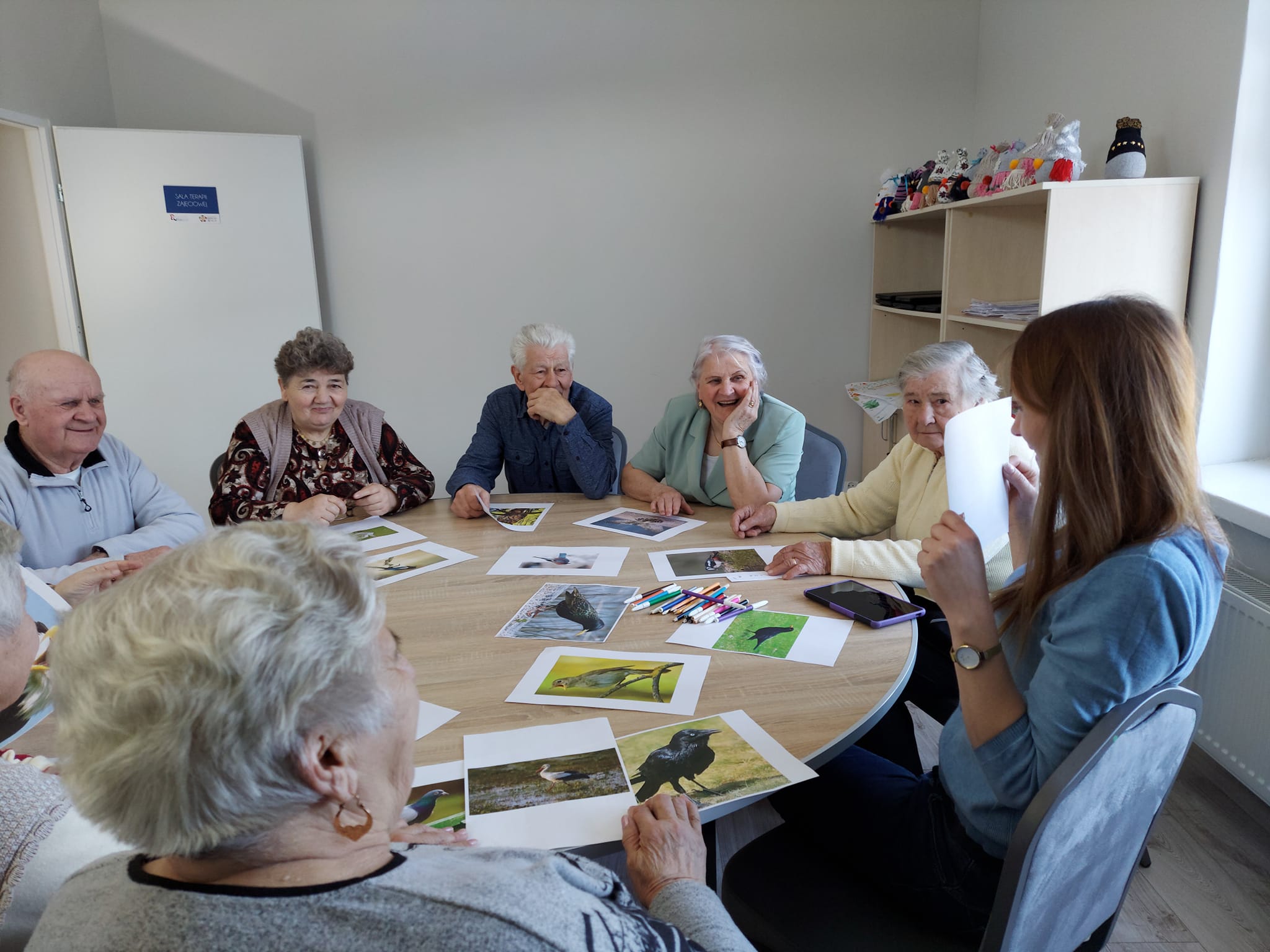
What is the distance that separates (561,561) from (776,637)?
0.65 metres

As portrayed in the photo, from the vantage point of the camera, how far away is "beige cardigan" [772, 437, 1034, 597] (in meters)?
1.87

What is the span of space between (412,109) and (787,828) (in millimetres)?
3772

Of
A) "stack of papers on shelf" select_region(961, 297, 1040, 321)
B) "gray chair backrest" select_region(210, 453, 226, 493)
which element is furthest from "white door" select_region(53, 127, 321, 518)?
"stack of papers on shelf" select_region(961, 297, 1040, 321)

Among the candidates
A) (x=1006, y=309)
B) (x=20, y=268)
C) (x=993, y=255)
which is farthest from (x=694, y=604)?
(x=20, y=268)

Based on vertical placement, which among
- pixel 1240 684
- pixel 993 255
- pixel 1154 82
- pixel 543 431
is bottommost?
pixel 1240 684

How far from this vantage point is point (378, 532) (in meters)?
2.34

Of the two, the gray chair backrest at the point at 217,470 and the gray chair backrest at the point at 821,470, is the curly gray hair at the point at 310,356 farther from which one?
the gray chair backrest at the point at 821,470

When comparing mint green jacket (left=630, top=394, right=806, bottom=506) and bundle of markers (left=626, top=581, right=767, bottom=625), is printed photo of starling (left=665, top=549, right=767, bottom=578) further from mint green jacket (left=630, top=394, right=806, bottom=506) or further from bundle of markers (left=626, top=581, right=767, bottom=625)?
mint green jacket (left=630, top=394, right=806, bottom=506)

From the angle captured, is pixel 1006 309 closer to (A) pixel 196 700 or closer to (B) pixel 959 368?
(B) pixel 959 368

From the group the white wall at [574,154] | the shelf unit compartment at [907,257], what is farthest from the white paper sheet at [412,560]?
the shelf unit compartment at [907,257]

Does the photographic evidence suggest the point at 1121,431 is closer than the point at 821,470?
Yes

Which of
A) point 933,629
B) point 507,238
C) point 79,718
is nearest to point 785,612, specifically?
point 933,629

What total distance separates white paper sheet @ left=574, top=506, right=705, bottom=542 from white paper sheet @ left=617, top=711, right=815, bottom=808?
0.97m

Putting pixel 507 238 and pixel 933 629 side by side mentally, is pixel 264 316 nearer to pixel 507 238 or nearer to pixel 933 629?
pixel 507 238
